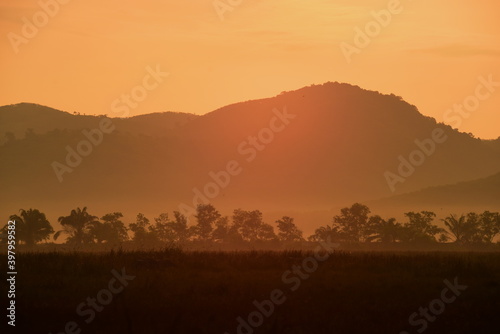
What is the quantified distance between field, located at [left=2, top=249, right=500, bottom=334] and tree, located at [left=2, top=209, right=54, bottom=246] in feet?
235

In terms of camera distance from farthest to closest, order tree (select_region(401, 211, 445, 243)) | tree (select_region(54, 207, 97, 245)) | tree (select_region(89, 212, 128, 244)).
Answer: tree (select_region(401, 211, 445, 243))
tree (select_region(89, 212, 128, 244))
tree (select_region(54, 207, 97, 245))

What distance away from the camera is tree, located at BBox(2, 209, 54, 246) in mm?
105375

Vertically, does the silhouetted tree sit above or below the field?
above

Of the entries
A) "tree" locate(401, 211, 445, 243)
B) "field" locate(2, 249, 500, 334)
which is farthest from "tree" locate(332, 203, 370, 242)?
"field" locate(2, 249, 500, 334)

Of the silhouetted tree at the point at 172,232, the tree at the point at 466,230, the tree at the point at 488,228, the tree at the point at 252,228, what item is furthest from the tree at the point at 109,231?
the tree at the point at 488,228

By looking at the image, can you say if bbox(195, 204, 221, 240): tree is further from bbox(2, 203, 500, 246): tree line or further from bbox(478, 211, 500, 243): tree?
bbox(478, 211, 500, 243): tree

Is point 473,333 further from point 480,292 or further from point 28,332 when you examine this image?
point 28,332

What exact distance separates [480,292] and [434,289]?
171cm

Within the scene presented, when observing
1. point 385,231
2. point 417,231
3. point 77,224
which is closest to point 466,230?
point 417,231

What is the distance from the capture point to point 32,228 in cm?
10719

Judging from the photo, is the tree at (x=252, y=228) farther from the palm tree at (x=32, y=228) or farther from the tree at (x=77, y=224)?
the palm tree at (x=32, y=228)

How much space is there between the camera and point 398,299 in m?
27.6

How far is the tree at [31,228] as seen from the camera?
105 meters

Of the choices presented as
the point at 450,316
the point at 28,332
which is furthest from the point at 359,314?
the point at 28,332
